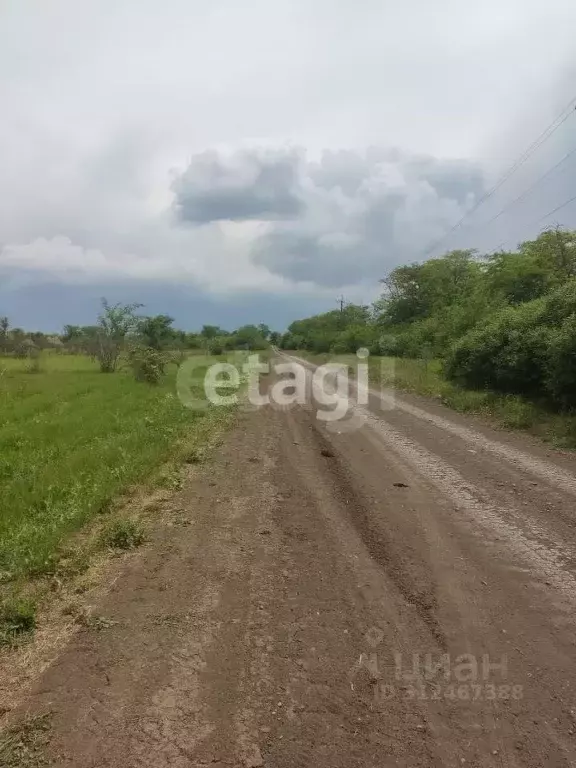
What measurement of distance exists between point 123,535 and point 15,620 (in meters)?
1.57

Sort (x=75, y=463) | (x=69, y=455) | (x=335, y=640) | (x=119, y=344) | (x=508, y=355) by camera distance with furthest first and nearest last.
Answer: (x=119, y=344) → (x=508, y=355) → (x=69, y=455) → (x=75, y=463) → (x=335, y=640)

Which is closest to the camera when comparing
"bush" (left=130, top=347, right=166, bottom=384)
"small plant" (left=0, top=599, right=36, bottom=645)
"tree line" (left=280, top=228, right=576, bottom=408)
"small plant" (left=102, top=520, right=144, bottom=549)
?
"small plant" (left=0, top=599, right=36, bottom=645)

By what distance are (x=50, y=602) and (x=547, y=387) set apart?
11272 millimetres

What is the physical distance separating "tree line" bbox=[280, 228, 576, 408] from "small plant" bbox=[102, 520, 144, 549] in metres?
9.51

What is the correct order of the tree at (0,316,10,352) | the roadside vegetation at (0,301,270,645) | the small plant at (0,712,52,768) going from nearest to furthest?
the small plant at (0,712,52,768) < the roadside vegetation at (0,301,270,645) < the tree at (0,316,10,352)

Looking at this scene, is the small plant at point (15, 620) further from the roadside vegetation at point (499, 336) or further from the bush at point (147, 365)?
the bush at point (147, 365)

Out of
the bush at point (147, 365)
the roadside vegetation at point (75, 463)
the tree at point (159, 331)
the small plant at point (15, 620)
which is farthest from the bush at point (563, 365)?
the tree at point (159, 331)

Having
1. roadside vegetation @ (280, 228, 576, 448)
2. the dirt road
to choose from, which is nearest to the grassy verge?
roadside vegetation @ (280, 228, 576, 448)

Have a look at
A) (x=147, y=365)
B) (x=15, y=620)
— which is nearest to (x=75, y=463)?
(x=15, y=620)

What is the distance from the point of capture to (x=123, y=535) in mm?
5223

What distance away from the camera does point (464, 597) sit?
13.4ft

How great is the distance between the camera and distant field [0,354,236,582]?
209 inches

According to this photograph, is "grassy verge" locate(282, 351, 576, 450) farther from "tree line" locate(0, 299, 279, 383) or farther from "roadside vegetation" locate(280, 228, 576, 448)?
"tree line" locate(0, 299, 279, 383)

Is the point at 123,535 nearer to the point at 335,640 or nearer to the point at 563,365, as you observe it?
the point at 335,640
